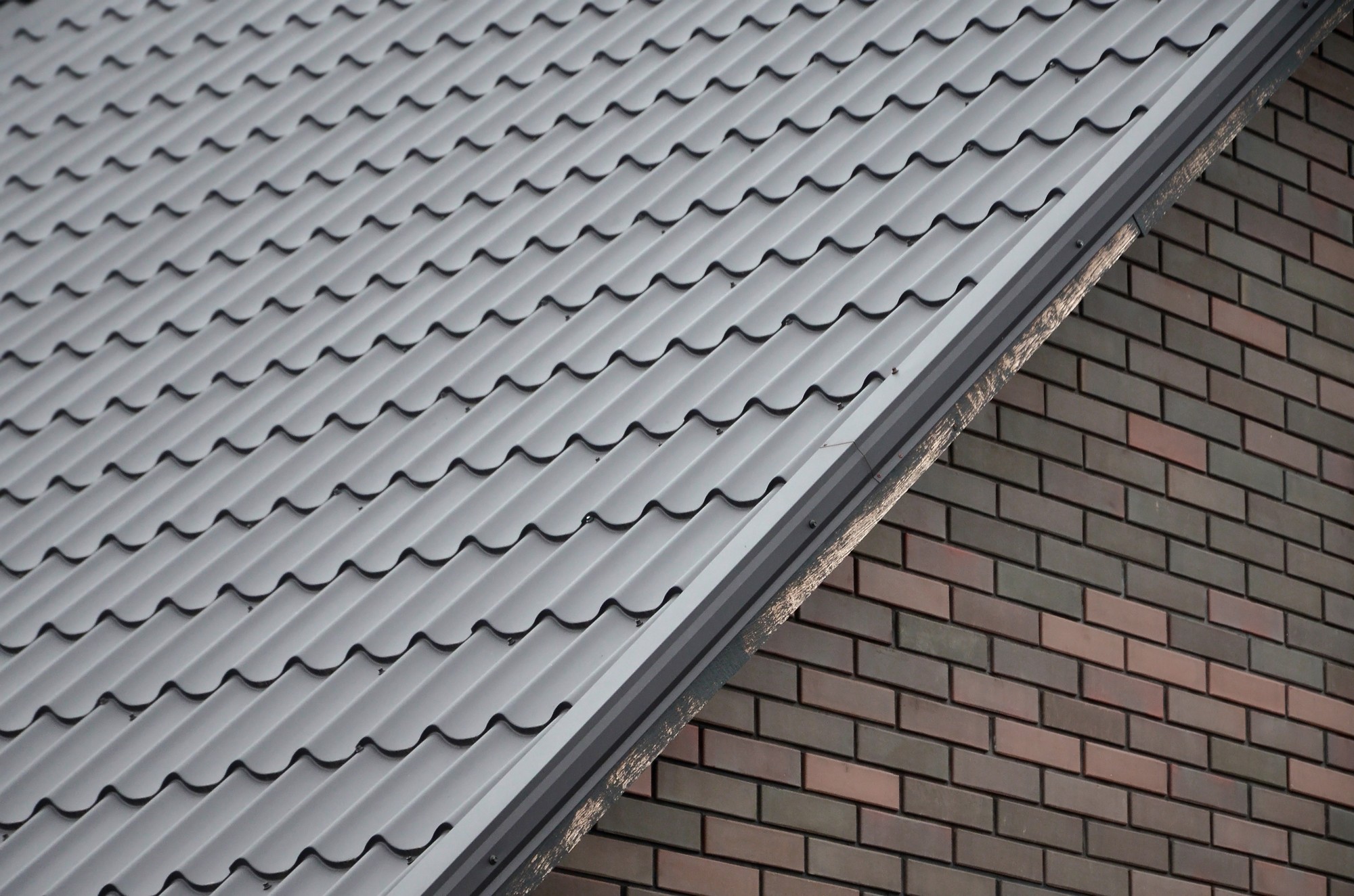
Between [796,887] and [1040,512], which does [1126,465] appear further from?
[796,887]

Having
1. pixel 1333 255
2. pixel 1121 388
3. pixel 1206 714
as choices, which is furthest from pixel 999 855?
pixel 1333 255

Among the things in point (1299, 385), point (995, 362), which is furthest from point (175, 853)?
point (1299, 385)

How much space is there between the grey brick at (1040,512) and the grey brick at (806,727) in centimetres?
70

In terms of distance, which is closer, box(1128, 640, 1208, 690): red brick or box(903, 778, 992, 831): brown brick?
box(903, 778, 992, 831): brown brick

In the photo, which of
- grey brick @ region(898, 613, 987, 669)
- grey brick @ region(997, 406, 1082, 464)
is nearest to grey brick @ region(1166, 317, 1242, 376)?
grey brick @ region(997, 406, 1082, 464)

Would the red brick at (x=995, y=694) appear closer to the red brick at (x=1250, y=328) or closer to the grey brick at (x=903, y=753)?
the grey brick at (x=903, y=753)

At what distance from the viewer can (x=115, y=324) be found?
444cm

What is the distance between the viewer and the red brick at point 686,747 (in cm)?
313

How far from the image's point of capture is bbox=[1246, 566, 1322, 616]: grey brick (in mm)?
3979

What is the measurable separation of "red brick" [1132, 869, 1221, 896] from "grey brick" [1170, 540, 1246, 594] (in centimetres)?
76

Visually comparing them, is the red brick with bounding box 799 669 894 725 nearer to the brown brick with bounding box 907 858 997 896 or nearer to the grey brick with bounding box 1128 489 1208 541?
the brown brick with bounding box 907 858 997 896

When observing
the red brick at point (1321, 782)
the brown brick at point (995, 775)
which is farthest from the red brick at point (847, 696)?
the red brick at point (1321, 782)

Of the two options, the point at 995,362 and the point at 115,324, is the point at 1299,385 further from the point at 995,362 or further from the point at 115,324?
the point at 115,324

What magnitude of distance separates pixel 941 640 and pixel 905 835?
1.48ft
